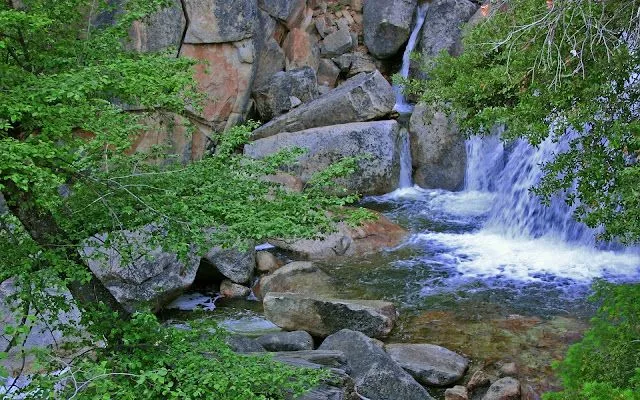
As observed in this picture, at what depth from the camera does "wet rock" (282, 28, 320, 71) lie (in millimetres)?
21969

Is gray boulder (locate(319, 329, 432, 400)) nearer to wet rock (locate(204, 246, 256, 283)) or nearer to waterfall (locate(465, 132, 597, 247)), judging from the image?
wet rock (locate(204, 246, 256, 283))

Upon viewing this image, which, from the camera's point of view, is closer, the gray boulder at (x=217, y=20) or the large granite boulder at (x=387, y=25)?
the gray boulder at (x=217, y=20)

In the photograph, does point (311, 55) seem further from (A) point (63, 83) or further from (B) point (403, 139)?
(A) point (63, 83)

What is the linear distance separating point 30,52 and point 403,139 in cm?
1386

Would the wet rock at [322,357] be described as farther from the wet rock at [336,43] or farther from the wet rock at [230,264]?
the wet rock at [336,43]

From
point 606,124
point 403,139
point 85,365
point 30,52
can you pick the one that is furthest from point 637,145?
point 403,139

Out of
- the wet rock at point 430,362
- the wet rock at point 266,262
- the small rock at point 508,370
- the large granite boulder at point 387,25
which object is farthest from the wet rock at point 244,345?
the large granite boulder at point 387,25

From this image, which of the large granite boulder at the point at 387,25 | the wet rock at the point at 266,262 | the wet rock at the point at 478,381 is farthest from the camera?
the large granite boulder at the point at 387,25

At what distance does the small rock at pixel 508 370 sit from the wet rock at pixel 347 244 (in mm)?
5356

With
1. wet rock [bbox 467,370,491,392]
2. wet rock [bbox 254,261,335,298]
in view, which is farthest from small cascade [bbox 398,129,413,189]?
wet rock [bbox 467,370,491,392]

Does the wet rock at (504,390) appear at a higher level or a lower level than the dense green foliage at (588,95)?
lower

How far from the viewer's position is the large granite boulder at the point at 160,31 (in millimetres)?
17375

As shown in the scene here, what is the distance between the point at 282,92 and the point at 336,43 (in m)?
3.74

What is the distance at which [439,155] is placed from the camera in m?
18.9
